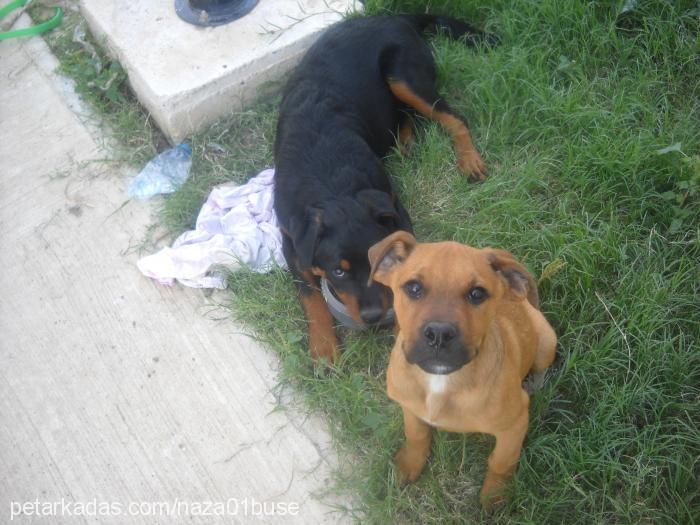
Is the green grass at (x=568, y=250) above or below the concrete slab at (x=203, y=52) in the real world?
below

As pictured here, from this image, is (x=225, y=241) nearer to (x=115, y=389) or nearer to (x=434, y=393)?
(x=115, y=389)

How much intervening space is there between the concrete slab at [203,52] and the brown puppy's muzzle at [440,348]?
114 inches

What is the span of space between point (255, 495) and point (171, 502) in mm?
434

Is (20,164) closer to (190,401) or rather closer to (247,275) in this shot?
(247,275)

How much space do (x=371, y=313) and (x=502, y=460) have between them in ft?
3.25

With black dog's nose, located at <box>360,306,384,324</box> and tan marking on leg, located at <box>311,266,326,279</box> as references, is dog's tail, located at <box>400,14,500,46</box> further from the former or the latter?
black dog's nose, located at <box>360,306,384,324</box>

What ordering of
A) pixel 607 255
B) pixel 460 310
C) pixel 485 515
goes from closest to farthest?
pixel 460 310 → pixel 485 515 → pixel 607 255

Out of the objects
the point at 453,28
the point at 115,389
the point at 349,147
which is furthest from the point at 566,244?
the point at 115,389

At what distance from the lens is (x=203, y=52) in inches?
181

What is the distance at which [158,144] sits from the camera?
4.71 m

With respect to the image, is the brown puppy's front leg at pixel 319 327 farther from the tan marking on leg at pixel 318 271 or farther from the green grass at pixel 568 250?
the tan marking on leg at pixel 318 271

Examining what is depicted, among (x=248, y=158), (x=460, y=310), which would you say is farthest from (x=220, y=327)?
(x=460, y=310)

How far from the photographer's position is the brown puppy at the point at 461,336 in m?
2.32

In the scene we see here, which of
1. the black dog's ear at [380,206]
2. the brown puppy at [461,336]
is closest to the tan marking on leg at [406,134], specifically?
the black dog's ear at [380,206]
